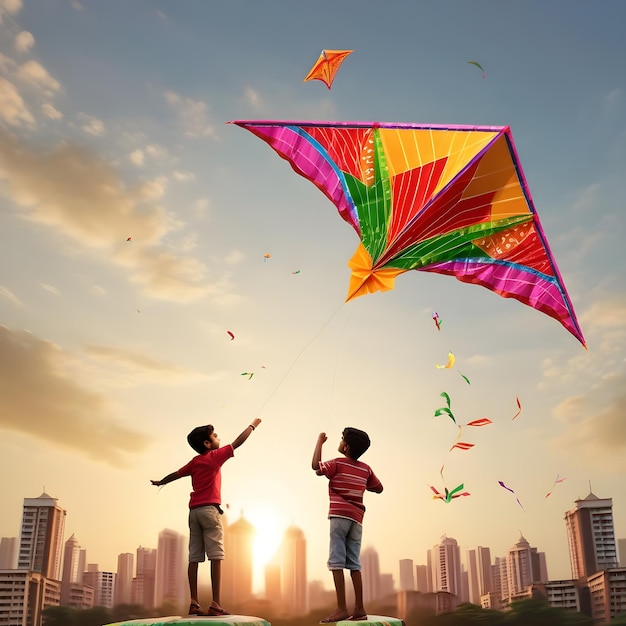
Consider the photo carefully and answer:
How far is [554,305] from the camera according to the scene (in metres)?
Answer: 8.14

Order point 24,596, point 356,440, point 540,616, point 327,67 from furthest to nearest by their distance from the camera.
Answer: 1. point 540,616
2. point 24,596
3. point 327,67
4. point 356,440

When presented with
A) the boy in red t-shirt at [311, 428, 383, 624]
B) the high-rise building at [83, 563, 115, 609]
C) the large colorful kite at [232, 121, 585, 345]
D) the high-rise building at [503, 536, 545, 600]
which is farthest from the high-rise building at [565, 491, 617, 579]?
the boy in red t-shirt at [311, 428, 383, 624]

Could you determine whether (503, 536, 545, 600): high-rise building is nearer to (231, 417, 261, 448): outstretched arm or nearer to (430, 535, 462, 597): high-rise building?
(430, 535, 462, 597): high-rise building

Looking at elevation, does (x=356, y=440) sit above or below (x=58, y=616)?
above

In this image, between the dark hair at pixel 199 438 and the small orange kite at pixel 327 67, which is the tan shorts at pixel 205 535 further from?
the small orange kite at pixel 327 67

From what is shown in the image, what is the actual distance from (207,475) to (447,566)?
136 ft

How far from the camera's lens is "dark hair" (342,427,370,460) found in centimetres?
612

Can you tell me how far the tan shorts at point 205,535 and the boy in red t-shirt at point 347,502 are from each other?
918 millimetres

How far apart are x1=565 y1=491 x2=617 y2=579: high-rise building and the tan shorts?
4936 centimetres

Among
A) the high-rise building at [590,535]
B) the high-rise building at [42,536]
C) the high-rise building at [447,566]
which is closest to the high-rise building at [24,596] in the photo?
the high-rise building at [42,536]

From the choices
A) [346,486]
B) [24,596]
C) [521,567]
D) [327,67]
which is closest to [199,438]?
[346,486]

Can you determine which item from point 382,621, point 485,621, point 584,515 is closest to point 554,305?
point 382,621

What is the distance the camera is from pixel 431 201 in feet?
26.0

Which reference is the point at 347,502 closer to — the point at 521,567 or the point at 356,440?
the point at 356,440
